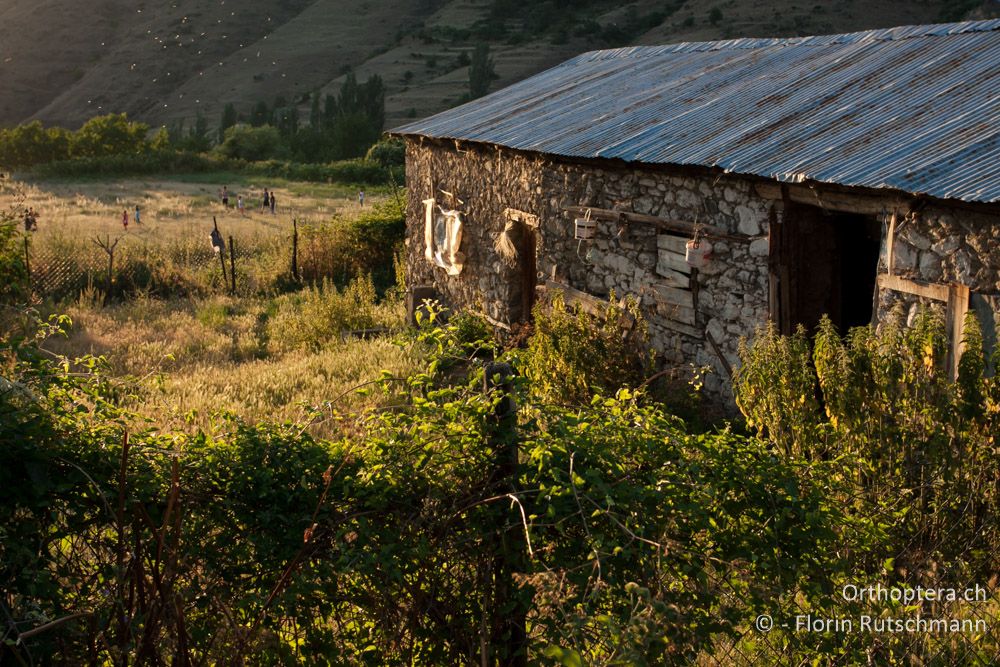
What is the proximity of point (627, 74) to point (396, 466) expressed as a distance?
10905 millimetres

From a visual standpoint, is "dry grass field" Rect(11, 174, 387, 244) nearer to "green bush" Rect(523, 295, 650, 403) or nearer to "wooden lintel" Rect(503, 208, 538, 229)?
"wooden lintel" Rect(503, 208, 538, 229)

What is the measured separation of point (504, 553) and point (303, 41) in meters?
83.9

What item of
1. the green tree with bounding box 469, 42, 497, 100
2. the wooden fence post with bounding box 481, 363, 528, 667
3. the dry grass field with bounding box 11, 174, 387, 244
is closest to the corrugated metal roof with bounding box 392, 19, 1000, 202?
the wooden fence post with bounding box 481, 363, 528, 667

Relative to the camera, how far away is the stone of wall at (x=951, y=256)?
5.86 m

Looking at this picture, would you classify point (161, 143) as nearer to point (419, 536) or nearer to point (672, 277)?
point (672, 277)

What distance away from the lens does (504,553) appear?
308cm

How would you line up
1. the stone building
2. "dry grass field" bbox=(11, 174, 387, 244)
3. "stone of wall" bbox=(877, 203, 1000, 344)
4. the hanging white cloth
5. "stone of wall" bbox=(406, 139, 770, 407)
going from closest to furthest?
1. "stone of wall" bbox=(877, 203, 1000, 344)
2. the stone building
3. "stone of wall" bbox=(406, 139, 770, 407)
4. the hanging white cloth
5. "dry grass field" bbox=(11, 174, 387, 244)

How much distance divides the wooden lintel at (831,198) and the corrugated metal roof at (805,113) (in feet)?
0.73

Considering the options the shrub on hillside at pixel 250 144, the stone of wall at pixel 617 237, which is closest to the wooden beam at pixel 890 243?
the stone of wall at pixel 617 237

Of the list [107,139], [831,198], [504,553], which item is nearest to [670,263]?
[831,198]

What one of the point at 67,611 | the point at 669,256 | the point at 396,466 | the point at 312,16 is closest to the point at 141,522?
the point at 67,611

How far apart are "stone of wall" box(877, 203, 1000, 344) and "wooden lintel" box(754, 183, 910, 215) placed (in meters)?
0.19

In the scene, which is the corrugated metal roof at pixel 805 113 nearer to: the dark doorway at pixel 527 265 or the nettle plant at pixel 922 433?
the dark doorway at pixel 527 265

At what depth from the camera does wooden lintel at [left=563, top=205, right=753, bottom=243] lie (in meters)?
7.83
